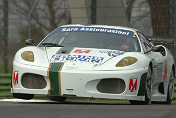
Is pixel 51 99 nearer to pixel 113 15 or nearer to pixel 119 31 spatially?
pixel 119 31

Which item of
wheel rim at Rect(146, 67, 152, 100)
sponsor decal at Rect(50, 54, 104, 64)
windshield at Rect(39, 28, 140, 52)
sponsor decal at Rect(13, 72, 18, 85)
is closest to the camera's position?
sponsor decal at Rect(50, 54, 104, 64)

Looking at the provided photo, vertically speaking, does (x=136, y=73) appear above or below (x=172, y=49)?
above

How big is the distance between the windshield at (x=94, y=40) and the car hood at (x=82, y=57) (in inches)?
15.5

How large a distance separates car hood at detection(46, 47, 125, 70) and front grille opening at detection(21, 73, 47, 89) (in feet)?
0.90

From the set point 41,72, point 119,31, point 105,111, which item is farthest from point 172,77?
point 105,111

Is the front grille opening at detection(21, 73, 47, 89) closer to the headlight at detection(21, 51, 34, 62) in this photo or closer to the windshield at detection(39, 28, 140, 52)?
the headlight at detection(21, 51, 34, 62)

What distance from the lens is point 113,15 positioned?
49.9 feet

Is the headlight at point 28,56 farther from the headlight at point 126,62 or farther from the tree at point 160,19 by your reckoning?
the tree at point 160,19

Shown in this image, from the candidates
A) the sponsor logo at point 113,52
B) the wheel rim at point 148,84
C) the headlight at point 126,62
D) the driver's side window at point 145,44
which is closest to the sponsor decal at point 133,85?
the headlight at point 126,62

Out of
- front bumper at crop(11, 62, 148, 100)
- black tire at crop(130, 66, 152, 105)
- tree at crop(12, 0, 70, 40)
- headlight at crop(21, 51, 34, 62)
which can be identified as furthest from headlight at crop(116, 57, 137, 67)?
tree at crop(12, 0, 70, 40)

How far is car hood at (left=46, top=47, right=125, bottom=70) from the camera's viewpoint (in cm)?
827

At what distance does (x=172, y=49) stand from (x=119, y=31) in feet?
15.3

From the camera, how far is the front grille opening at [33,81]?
8336 mm

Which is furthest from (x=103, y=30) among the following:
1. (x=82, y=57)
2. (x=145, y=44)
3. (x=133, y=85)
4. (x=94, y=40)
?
(x=133, y=85)
